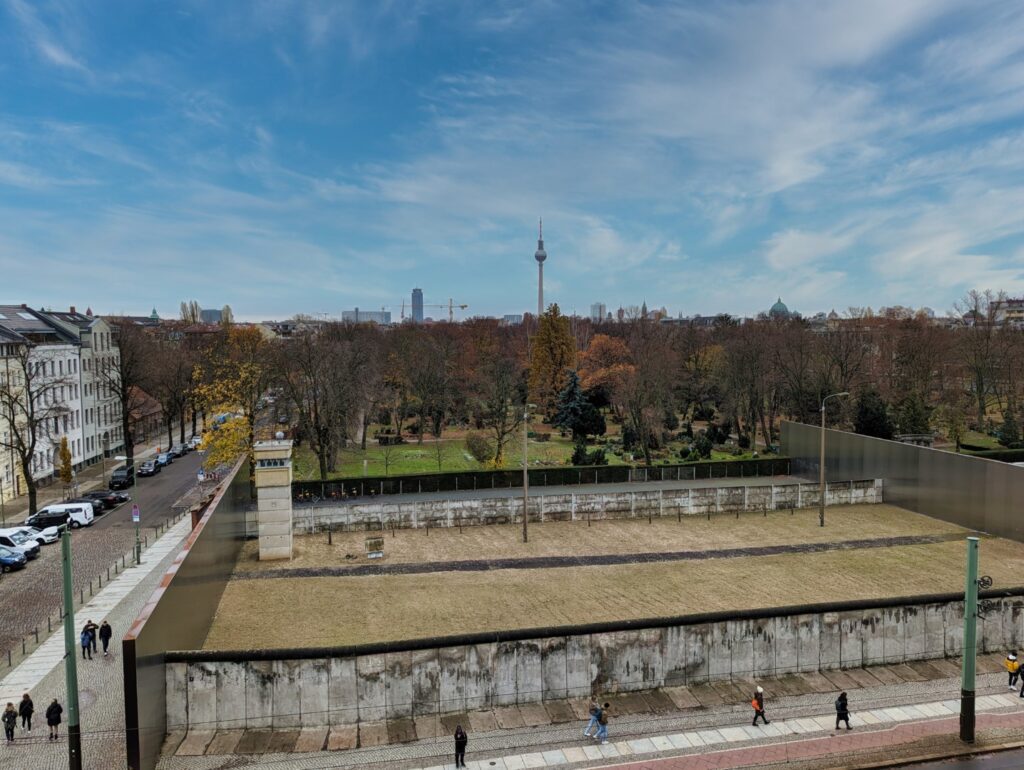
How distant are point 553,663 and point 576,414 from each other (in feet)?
156

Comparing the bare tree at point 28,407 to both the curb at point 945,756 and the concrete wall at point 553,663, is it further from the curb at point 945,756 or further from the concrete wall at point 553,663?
the curb at point 945,756

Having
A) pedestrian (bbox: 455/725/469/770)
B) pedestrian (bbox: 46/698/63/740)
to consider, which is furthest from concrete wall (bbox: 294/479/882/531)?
pedestrian (bbox: 455/725/469/770)

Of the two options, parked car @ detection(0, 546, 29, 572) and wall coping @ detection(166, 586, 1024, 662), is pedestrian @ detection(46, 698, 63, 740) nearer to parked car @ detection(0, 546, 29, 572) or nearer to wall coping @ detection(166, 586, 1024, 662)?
wall coping @ detection(166, 586, 1024, 662)

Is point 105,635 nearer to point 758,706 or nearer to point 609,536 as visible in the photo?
point 758,706

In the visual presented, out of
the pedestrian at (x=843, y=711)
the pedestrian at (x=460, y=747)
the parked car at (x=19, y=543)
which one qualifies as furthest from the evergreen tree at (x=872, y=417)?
the parked car at (x=19, y=543)

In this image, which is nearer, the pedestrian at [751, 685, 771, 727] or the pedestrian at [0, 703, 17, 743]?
the pedestrian at [0, 703, 17, 743]

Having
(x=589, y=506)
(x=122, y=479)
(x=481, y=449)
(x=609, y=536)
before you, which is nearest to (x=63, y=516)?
(x=122, y=479)

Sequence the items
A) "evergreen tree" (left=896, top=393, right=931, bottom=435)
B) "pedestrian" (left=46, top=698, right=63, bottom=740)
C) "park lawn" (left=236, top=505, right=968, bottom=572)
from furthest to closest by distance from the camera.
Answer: "evergreen tree" (left=896, top=393, right=931, bottom=435) → "park lawn" (left=236, top=505, right=968, bottom=572) → "pedestrian" (left=46, top=698, right=63, bottom=740)

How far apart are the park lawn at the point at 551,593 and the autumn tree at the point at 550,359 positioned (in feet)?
145

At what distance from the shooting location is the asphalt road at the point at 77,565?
23.6 m

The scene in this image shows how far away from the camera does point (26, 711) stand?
16219mm

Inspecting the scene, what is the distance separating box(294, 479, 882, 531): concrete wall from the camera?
119 feet

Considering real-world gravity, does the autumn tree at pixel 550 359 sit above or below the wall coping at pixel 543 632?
above

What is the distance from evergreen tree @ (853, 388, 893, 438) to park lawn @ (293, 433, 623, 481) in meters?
20.0
